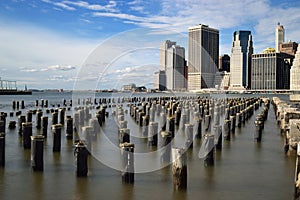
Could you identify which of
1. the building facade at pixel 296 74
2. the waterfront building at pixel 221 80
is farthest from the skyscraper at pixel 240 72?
the building facade at pixel 296 74

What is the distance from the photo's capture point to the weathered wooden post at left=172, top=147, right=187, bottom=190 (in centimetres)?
834

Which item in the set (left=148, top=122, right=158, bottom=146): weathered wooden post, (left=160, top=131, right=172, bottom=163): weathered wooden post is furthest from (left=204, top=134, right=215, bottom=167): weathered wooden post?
(left=148, top=122, right=158, bottom=146): weathered wooden post

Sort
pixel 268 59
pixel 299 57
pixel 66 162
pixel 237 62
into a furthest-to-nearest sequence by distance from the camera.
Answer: pixel 237 62 < pixel 268 59 < pixel 299 57 < pixel 66 162

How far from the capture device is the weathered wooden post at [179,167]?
834cm

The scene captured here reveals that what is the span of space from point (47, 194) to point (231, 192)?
4.87 metres

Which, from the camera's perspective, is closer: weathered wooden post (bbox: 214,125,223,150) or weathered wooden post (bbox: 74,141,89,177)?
weathered wooden post (bbox: 74,141,89,177)

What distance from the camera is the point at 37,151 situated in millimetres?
9992

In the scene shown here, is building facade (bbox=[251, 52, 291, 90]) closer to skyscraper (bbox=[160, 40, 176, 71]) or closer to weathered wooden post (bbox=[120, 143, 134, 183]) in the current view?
skyscraper (bbox=[160, 40, 176, 71])

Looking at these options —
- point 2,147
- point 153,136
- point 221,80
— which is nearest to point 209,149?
point 153,136

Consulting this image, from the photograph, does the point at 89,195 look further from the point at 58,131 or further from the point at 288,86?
the point at 288,86

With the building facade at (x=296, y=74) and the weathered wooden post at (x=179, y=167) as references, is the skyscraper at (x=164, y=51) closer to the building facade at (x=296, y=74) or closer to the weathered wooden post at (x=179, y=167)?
the weathered wooden post at (x=179, y=167)

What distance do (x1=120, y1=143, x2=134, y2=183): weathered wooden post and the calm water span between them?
0.20m

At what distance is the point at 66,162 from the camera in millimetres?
11375

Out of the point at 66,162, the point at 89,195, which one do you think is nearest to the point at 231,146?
the point at 66,162
